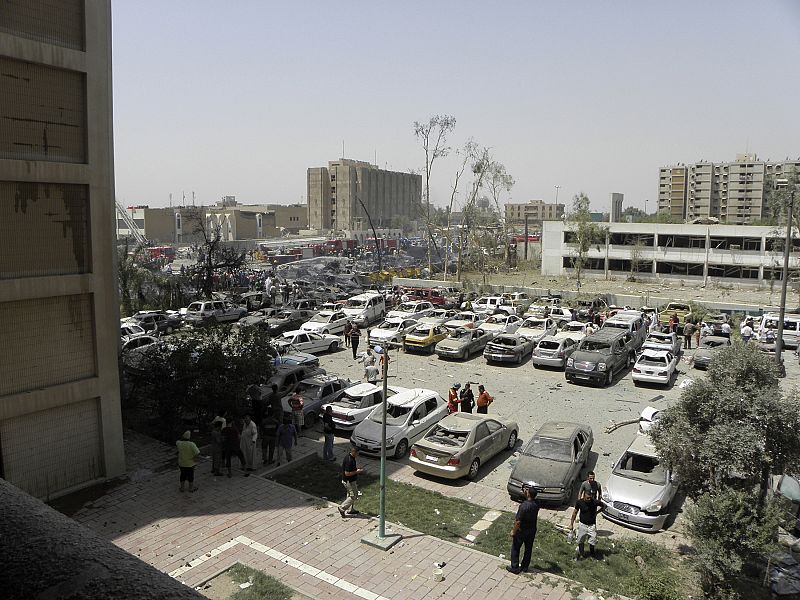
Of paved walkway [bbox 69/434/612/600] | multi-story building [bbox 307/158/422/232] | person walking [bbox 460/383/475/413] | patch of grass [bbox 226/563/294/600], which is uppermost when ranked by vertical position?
multi-story building [bbox 307/158/422/232]

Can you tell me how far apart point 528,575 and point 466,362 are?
56.4 feet

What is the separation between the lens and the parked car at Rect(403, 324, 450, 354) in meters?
28.3

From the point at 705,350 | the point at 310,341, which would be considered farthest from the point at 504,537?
the point at 705,350

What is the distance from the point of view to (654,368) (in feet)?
74.9

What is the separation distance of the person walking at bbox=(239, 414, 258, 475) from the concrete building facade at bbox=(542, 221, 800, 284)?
43.5 meters

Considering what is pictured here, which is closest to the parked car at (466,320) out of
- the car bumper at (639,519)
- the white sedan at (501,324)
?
the white sedan at (501,324)

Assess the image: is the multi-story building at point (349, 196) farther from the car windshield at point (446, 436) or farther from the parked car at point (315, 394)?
the car windshield at point (446, 436)

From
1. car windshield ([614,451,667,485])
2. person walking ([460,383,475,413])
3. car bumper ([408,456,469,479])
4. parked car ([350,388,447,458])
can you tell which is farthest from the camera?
person walking ([460,383,475,413])

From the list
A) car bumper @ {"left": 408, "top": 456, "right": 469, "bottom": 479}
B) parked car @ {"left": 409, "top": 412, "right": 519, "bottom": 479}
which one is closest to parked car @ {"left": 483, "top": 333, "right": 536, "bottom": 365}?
parked car @ {"left": 409, "top": 412, "right": 519, "bottom": 479}

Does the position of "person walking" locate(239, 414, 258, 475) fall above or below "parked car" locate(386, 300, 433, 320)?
below

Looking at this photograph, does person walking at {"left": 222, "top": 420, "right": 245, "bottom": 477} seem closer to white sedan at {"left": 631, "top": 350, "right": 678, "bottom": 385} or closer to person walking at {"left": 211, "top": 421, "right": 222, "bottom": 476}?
person walking at {"left": 211, "top": 421, "right": 222, "bottom": 476}

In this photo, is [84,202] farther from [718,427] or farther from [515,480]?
[718,427]

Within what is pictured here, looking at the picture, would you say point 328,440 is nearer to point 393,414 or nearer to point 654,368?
point 393,414

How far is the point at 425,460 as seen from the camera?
1420 centimetres
